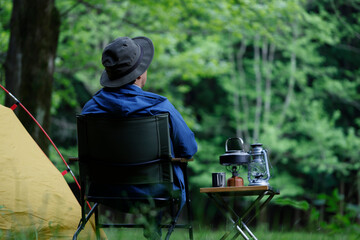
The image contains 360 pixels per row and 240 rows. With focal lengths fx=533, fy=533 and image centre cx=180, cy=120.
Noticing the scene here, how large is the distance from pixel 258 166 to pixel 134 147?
871 mm

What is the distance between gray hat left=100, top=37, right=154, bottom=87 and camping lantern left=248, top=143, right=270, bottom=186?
0.84 metres

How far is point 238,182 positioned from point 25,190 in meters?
1.20

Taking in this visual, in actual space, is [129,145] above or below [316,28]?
below

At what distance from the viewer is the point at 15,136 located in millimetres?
3283

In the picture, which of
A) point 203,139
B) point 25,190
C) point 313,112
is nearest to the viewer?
point 25,190

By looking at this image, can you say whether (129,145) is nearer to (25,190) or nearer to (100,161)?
(100,161)

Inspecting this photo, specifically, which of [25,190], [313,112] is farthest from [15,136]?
[313,112]

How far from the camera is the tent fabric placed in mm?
2857

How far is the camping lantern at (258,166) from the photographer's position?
311 centimetres

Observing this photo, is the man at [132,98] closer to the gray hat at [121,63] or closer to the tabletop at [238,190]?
the gray hat at [121,63]

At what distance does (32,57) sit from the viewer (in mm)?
5855

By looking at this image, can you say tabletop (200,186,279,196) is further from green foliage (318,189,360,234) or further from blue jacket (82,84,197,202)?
green foliage (318,189,360,234)

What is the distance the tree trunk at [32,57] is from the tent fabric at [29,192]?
243cm

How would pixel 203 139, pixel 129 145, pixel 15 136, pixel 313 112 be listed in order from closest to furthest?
pixel 129 145
pixel 15 136
pixel 313 112
pixel 203 139
